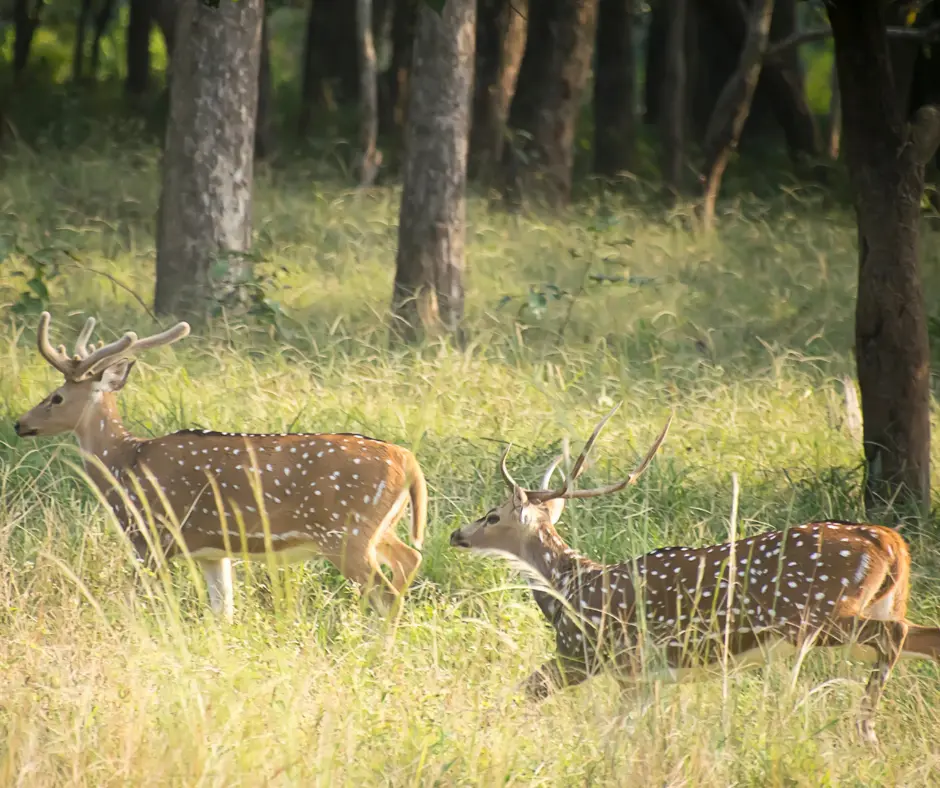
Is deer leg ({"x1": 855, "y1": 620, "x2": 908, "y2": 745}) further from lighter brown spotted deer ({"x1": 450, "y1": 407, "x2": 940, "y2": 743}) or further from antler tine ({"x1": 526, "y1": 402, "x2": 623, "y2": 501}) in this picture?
antler tine ({"x1": 526, "y1": 402, "x2": 623, "y2": 501})

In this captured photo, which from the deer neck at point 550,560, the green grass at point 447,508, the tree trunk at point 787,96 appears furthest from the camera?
the tree trunk at point 787,96

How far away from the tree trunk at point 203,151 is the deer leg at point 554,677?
20.0 feet

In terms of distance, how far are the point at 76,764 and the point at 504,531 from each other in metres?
1.98

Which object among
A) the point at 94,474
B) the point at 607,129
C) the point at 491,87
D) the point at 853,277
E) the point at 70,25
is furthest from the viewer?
the point at 70,25

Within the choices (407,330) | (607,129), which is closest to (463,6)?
(407,330)

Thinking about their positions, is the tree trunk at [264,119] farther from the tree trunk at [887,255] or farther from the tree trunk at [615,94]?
the tree trunk at [887,255]

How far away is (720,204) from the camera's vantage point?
1720 centimetres

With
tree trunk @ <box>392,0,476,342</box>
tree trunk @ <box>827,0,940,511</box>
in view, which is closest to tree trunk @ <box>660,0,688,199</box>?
tree trunk @ <box>392,0,476,342</box>

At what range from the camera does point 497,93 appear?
16688mm

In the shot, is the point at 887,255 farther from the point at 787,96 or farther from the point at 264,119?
the point at 787,96

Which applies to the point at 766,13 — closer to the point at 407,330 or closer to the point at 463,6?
the point at 463,6

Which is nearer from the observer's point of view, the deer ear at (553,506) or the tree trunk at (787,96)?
the deer ear at (553,506)

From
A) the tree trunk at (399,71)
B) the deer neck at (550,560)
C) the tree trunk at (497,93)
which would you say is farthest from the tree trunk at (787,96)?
the deer neck at (550,560)

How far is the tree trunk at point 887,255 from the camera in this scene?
6820 mm
